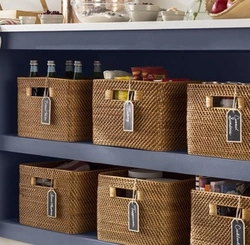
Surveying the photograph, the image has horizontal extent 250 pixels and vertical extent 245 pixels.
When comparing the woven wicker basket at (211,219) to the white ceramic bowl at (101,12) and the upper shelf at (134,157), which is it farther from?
the white ceramic bowl at (101,12)

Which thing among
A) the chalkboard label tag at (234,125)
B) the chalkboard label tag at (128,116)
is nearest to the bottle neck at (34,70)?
the chalkboard label tag at (128,116)

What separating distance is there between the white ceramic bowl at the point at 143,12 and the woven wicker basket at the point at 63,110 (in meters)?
0.42

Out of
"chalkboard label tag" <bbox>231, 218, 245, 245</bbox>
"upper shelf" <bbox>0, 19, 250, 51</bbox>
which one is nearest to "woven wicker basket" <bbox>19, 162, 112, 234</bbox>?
"upper shelf" <bbox>0, 19, 250, 51</bbox>

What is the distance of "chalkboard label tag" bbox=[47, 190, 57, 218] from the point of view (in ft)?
10.9

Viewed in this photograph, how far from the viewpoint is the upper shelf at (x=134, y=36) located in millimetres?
2699

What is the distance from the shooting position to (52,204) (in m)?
3.32

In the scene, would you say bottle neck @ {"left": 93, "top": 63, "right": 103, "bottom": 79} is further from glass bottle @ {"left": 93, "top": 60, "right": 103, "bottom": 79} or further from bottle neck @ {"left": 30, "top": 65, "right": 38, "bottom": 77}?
bottle neck @ {"left": 30, "top": 65, "right": 38, "bottom": 77}

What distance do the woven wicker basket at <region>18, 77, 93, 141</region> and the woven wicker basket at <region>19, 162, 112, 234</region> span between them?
15 cm

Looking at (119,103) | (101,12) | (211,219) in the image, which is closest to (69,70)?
(101,12)

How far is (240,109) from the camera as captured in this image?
8.93 ft

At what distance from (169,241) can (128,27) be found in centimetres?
80

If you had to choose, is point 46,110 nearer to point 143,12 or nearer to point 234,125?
point 143,12

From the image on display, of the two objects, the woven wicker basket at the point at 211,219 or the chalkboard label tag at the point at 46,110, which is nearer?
the woven wicker basket at the point at 211,219

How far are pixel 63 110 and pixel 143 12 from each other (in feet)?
1.82
